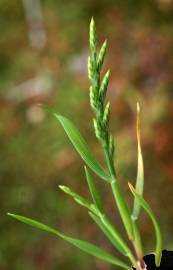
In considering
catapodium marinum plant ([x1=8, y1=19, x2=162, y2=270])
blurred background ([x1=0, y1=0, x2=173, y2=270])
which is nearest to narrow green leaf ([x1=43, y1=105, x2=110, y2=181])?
catapodium marinum plant ([x1=8, y1=19, x2=162, y2=270])

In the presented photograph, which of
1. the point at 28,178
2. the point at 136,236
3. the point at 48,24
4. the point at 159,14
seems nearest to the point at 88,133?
the point at 28,178

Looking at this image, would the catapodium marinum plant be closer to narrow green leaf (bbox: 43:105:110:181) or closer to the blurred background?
narrow green leaf (bbox: 43:105:110:181)

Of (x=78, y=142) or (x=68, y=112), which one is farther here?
(x=68, y=112)

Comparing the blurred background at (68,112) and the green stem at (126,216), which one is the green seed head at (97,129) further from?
the blurred background at (68,112)

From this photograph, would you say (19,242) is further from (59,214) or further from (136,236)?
(136,236)

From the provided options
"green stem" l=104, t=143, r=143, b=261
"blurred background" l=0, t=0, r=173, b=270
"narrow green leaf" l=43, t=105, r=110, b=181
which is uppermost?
"blurred background" l=0, t=0, r=173, b=270

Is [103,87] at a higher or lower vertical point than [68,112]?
lower

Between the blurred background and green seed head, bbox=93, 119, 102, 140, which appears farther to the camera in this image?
the blurred background

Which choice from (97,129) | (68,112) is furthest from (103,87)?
(68,112)

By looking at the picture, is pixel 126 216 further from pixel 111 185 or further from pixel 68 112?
pixel 68 112
